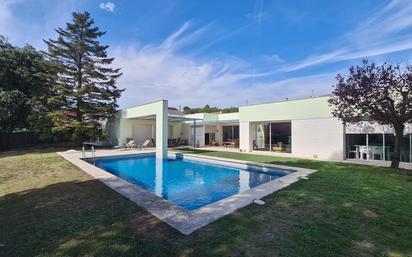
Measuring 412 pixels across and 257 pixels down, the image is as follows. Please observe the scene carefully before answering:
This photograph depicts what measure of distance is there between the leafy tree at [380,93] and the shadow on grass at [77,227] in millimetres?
9713

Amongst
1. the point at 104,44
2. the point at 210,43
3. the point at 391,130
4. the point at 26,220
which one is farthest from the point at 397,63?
the point at 104,44

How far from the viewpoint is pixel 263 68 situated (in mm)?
22188

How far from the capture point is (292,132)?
53.0ft

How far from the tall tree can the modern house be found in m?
2.78

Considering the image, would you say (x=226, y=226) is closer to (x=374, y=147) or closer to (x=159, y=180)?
(x=159, y=180)

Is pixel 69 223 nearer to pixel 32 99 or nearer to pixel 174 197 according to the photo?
pixel 174 197

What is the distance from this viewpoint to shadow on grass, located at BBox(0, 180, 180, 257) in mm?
3262

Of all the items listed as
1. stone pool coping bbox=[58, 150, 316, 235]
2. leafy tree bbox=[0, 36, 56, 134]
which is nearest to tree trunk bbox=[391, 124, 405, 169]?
stone pool coping bbox=[58, 150, 316, 235]

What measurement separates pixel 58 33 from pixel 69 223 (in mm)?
23247

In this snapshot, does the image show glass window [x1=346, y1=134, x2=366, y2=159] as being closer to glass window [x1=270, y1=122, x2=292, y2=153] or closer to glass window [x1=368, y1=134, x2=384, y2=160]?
glass window [x1=368, y1=134, x2=384, y2=160]

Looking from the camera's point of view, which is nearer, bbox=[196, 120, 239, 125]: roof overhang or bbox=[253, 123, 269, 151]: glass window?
bbox=[253, 123, 269, 151]: glass window

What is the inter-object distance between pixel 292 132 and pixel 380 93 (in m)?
7.36

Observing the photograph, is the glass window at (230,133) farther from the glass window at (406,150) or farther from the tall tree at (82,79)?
the glass window at (406,150)

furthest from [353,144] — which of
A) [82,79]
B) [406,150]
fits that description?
[82,79]
